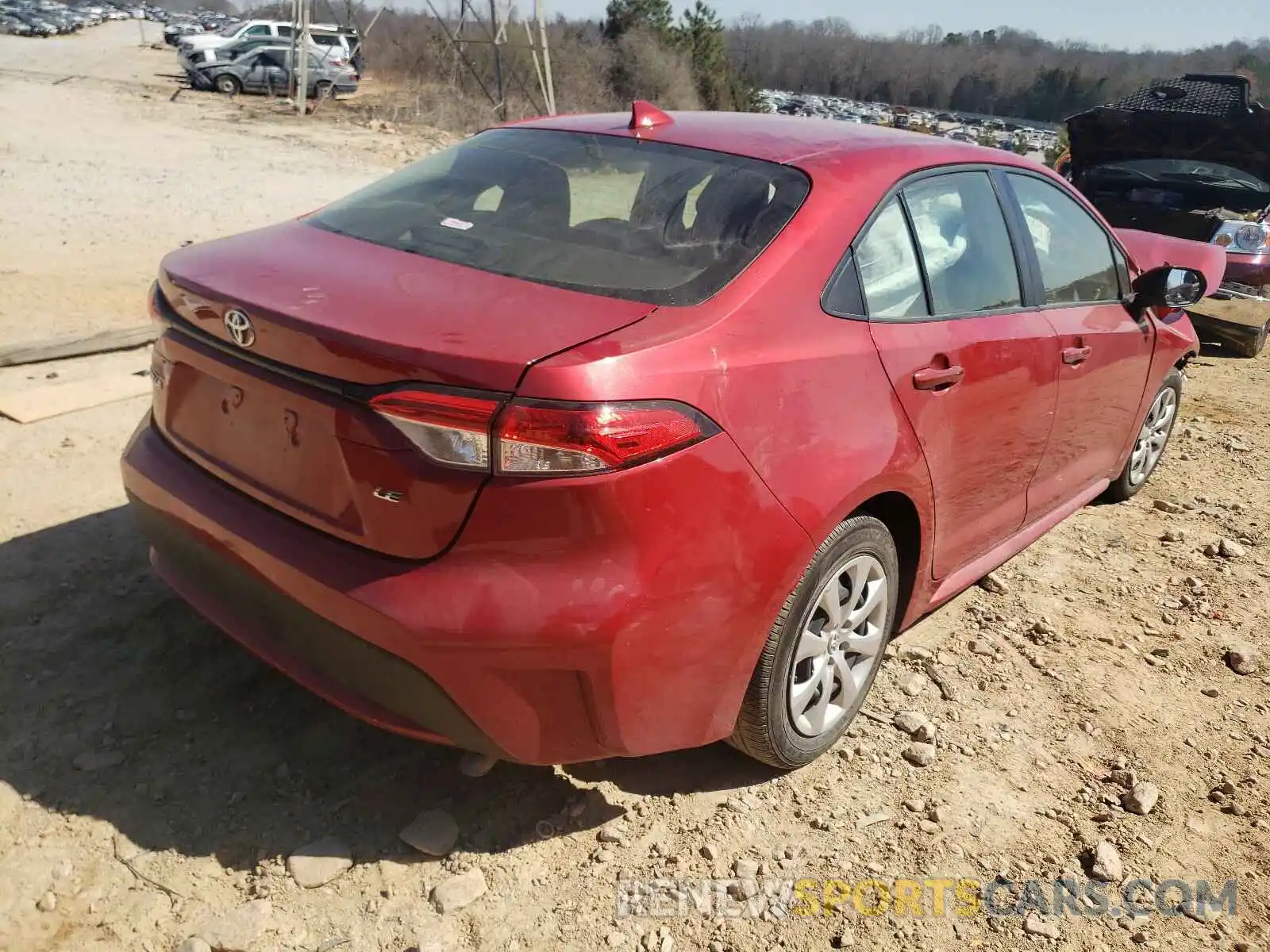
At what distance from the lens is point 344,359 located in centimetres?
205

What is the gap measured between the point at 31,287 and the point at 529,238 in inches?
227

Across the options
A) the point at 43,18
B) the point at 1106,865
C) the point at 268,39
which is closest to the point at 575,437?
the point at 1106,865

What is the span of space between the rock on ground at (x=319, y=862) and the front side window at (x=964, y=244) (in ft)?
7.00

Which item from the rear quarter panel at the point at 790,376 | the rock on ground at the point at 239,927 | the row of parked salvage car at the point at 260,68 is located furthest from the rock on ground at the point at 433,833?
the row of parked salvage car at the point at 260,68

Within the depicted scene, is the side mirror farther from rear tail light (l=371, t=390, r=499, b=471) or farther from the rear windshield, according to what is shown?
rear tail light (l=371, t=390, r=499, b=471)

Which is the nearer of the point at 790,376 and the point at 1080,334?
the point at 790,376

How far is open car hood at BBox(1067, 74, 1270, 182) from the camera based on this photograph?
8.34 m

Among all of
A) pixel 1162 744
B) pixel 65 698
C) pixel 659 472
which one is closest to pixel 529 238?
pixel 659 472

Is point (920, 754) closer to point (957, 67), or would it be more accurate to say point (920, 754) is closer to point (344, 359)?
point (344, 359)

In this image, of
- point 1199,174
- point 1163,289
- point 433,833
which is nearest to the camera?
point 433,833

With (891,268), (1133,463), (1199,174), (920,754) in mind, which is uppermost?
(1199,174)

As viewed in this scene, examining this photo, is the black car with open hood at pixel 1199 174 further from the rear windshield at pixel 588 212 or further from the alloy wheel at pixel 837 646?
the rear windshield at pixel 588 212

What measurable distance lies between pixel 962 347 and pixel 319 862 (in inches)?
86.0

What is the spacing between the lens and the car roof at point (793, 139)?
2799mm
